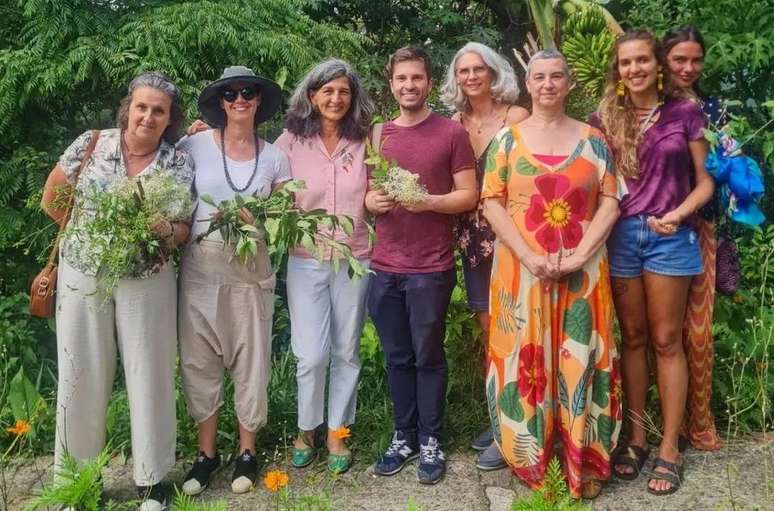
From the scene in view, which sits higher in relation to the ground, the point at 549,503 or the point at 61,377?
the point at 61,377

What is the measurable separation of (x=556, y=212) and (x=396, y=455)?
61.3 inches

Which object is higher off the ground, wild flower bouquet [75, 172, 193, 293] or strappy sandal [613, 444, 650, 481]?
wild flower bouquet [75, 172, 193, 293]

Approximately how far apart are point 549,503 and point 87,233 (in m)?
2.19

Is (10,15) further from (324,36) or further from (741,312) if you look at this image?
(741,312)

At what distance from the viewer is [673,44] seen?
3.76m

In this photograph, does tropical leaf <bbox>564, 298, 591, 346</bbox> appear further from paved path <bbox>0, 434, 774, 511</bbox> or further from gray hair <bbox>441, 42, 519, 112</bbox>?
gray hair <bbox>441, 42, 519, 112</bbox>

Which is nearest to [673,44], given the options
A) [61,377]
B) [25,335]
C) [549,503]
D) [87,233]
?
[549,503]

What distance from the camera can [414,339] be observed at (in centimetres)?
389

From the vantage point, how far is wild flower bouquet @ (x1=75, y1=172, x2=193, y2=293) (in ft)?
10.4

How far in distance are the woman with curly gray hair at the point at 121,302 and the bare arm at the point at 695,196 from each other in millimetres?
2231

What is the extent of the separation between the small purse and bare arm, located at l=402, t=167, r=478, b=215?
4.43 feet

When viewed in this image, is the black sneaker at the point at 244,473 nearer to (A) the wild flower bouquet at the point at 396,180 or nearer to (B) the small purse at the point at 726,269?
(A) the wild flower bouquet at the point at 396,180

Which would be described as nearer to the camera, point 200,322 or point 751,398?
point 200,322

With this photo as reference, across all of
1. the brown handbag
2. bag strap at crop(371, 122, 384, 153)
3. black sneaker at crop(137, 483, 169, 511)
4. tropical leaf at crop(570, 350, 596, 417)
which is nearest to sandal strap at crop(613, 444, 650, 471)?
tropical leaf at crop(570, 350, 596, 417)
